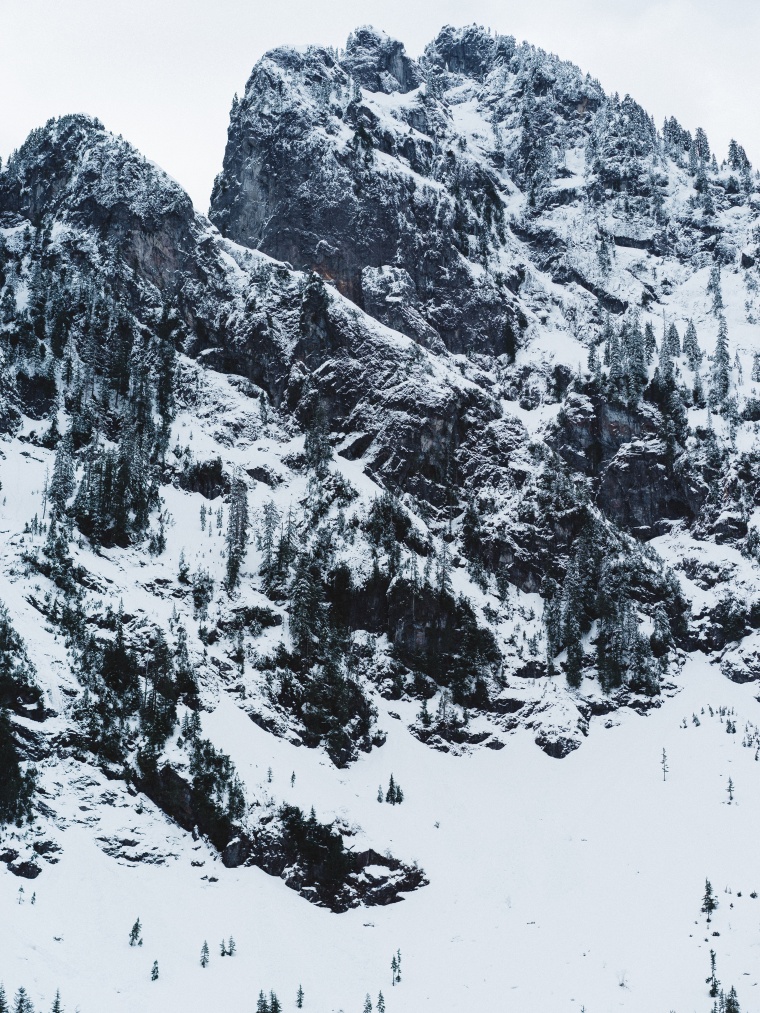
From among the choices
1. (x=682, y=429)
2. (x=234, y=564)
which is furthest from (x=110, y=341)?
(x=682, y=429)

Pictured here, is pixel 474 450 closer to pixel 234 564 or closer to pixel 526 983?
pixel 234 564

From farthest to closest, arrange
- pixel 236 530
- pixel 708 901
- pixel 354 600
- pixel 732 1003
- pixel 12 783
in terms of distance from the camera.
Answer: pixel 354 600, pixel 236 530, pixel 708 901, pixel 12 783, pixel 732 1003

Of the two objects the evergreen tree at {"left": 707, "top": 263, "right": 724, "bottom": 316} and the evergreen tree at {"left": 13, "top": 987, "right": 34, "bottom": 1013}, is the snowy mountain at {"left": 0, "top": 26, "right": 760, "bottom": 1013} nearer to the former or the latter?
the evergreen tree at {"left": 13, "top": 987, "right": 34, "bottom": 1013}

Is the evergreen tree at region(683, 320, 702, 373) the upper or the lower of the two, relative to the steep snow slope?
upper

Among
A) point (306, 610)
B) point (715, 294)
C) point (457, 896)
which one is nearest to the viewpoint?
point (457, 896)

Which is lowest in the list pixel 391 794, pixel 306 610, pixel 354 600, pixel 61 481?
pixel 391 794

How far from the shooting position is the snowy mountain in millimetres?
96688

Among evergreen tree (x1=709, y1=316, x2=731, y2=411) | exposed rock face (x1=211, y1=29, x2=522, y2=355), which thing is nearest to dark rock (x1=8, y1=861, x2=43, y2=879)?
exposed rock face (x1=211, y1=29, x2=522, y2=355)

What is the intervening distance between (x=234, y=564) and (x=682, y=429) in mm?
71363

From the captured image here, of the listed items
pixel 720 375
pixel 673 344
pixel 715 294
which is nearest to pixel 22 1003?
pixel 720 375

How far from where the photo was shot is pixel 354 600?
135m

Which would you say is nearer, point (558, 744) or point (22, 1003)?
point (22, 1003)

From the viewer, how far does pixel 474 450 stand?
157625 millimetres

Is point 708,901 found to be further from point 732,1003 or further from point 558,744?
point 558,744
